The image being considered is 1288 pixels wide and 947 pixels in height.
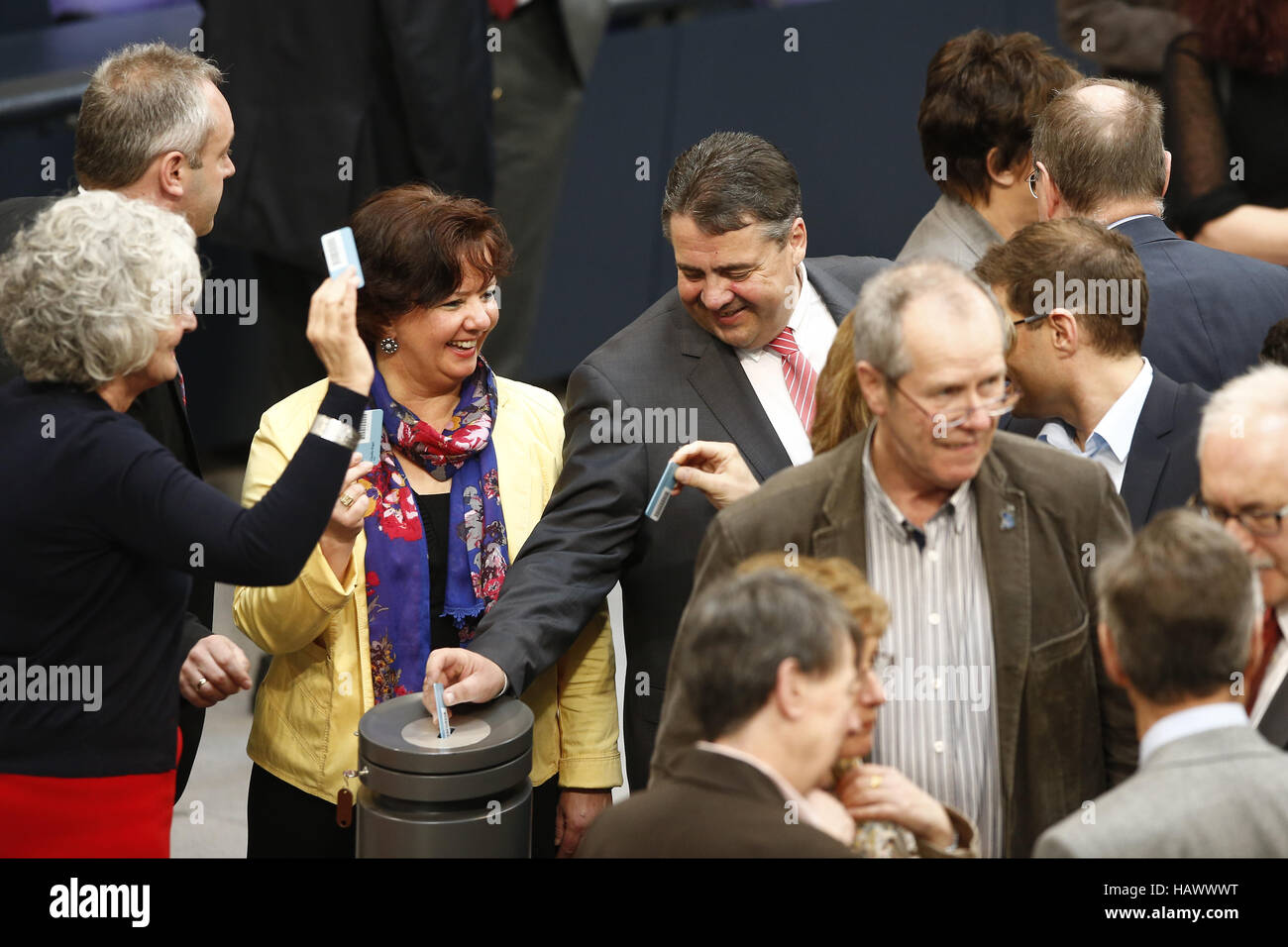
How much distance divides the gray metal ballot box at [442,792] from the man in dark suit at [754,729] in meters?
0.50

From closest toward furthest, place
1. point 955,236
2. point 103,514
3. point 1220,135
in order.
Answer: point 103,514 → point 955,236 → point 1220,135

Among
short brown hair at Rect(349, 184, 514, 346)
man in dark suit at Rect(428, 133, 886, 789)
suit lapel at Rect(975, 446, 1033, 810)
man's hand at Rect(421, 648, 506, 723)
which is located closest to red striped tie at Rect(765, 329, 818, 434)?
man in dark suit at Rect(428, 133, 886, 789)

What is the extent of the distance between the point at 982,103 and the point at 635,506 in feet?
4.62

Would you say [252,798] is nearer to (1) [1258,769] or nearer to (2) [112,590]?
(2) [112,590]

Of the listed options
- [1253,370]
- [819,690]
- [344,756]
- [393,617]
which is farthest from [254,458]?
[1253,370]

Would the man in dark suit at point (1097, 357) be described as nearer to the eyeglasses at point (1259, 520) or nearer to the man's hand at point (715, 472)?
the eyeglasses at point (1259, 520)

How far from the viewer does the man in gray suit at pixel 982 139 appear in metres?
3.72

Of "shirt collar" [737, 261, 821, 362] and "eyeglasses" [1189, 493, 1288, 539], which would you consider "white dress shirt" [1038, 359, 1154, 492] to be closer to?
"eyeglasses" [1189, 493, 1288, 539]

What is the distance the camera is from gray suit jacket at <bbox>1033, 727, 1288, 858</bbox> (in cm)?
193

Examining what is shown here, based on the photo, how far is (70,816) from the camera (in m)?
2.49

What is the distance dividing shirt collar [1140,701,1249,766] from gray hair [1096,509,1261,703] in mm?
21

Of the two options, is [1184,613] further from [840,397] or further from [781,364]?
[781,364]

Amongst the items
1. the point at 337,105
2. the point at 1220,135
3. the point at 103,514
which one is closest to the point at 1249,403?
the point at 103,514

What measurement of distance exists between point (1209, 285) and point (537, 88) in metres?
3.24
